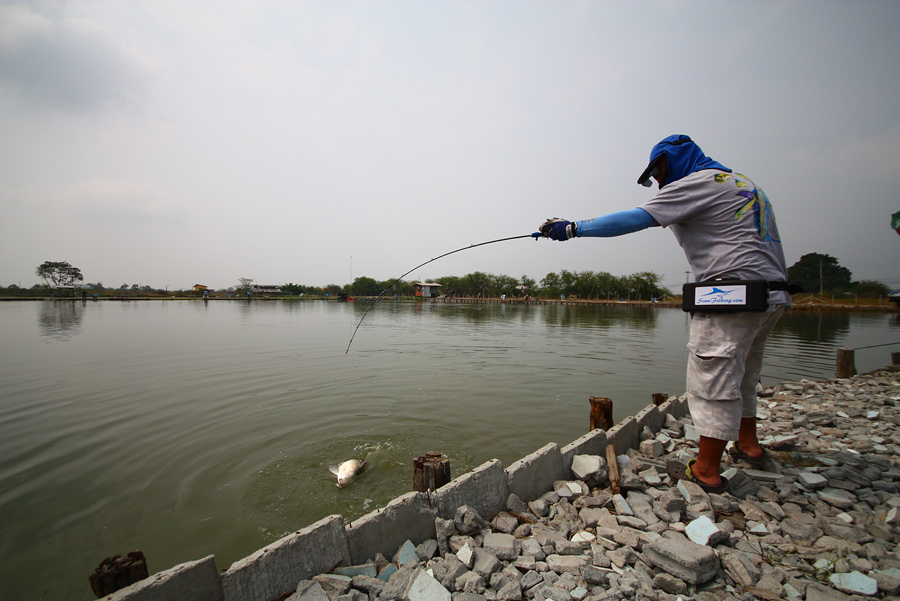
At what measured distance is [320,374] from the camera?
8.38m

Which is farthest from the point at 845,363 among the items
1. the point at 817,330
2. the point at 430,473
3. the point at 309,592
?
the point at 817,330

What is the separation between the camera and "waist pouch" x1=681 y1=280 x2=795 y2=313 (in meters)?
2.39

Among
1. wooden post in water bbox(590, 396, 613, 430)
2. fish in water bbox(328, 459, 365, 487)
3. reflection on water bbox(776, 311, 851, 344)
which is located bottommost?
reflection on water bbox(776, 311, 851, 344)

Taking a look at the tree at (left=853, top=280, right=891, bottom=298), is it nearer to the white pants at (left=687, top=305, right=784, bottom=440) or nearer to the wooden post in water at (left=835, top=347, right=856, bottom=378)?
the wooden post in water at (left=835, top=347, right=856, bottom=378)

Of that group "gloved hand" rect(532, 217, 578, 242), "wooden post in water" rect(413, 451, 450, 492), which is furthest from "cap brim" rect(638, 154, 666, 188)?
"wooden post in water" rect(413, 451, 450, 492)

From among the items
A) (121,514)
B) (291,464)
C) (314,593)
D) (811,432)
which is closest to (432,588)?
(314,593)

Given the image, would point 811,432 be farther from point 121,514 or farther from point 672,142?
point 121,514

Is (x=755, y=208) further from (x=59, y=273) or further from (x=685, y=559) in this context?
(x=59, y=273)

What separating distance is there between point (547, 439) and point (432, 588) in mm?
3170

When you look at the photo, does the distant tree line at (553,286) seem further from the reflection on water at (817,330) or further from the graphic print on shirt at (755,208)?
the graphic print on shirt at (755,208)

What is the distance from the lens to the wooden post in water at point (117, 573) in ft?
5.17

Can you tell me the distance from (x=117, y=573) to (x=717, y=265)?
373 cm

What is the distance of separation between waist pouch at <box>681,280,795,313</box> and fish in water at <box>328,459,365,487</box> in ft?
10.8

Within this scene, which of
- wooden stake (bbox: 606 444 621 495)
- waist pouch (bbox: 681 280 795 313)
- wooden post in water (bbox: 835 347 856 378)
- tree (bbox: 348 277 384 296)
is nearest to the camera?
waist pouch (bbox: 681 280 795 313)
